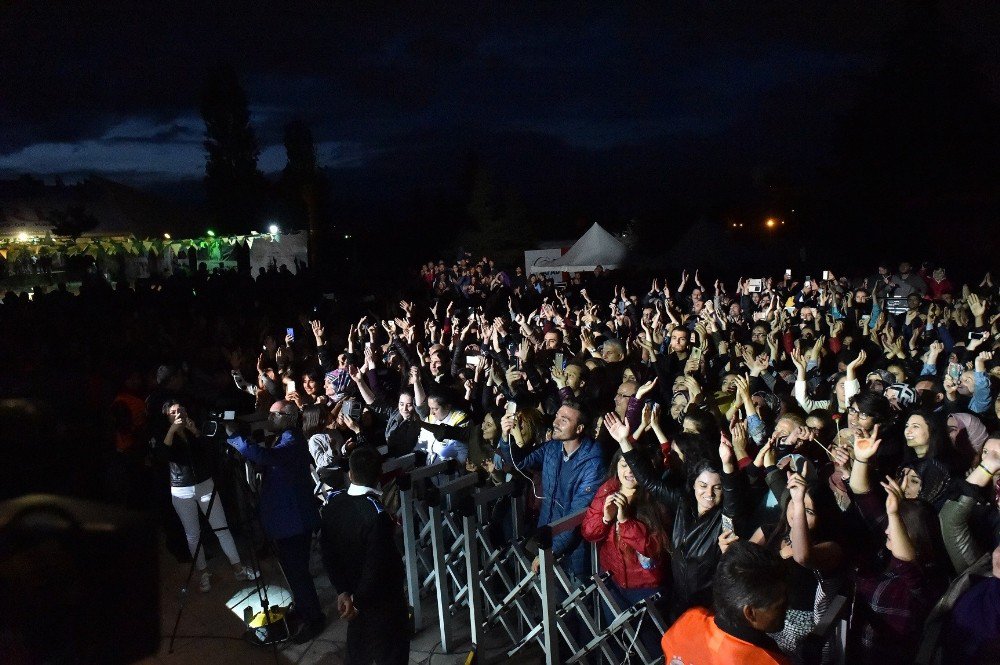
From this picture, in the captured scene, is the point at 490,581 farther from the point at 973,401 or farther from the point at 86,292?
the point at 86,292

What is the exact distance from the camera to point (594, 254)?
19172mm

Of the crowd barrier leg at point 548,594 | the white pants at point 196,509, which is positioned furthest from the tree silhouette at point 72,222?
the crowd barrier leg at point 548,594

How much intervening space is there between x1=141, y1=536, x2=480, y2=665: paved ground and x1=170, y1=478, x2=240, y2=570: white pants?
0.40 meters

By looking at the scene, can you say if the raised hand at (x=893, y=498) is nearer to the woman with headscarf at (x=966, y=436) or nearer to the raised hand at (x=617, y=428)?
the raised hand at (x=617, y=428)

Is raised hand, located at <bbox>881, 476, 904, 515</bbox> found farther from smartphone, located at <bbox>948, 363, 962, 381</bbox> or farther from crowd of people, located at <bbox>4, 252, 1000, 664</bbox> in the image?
smartphone, located at <bbox>948, 363, 962, 381</bbox>

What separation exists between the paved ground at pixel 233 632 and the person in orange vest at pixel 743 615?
2490 mm

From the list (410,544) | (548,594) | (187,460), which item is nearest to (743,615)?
(548,594)

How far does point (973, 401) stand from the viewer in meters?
5.56

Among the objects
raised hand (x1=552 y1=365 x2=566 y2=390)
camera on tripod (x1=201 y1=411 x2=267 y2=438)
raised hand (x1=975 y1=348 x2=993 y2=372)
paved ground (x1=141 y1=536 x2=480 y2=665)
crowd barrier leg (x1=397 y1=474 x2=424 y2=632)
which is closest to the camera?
crowd barrier leg (x1=397 y1=474 x2=424 y2=632)

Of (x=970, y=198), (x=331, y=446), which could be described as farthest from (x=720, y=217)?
(x=331, y=446)

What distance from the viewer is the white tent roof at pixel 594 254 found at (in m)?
19.0

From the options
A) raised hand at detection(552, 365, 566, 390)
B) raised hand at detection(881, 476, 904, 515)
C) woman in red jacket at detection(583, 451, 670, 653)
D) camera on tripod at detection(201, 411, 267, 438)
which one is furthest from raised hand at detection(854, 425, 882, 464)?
camera on tripod at detection(201, 411, 267, 438)

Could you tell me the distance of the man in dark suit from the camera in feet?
10.8

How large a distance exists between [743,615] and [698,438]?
2.03 m
